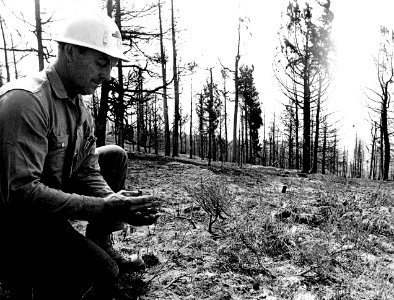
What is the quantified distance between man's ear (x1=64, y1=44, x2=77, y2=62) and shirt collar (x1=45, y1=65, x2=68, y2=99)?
0.35ft

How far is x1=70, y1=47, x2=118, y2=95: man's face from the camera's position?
1.75 meters

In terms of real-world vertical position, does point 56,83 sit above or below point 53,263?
above

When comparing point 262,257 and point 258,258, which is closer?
point 258,258

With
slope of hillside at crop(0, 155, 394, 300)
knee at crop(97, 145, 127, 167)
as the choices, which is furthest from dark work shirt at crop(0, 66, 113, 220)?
slope of hillside at crop(0, 155, 394, 300)

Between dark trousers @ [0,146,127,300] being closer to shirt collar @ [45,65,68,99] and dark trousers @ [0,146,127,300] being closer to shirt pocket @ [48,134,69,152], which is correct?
shirt pocket @ [48,134,69,152]

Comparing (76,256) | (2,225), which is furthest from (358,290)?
(2,225)

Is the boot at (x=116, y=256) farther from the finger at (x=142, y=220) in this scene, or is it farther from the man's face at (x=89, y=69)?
the man's face at (x=89, y=69)

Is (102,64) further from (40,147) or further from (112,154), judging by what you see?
(112,154)

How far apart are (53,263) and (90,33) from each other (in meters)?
1.19

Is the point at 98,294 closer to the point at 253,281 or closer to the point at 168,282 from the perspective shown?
the point at 168,282

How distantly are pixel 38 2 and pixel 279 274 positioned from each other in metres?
10.2

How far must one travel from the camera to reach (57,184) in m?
1.79

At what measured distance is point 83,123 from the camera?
2031 millimetres

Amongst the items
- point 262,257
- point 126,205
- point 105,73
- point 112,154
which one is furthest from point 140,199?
point 262,257
